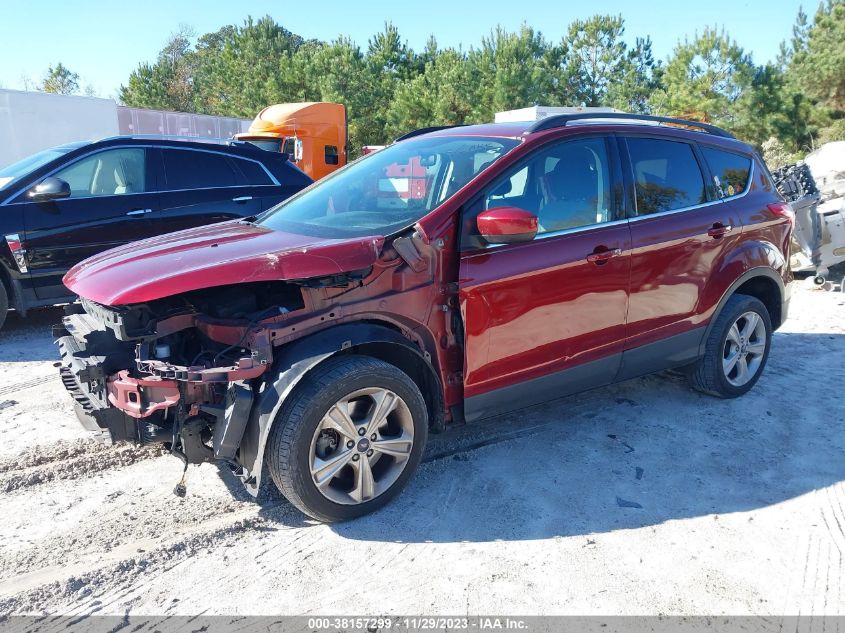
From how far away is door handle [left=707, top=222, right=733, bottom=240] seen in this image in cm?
437

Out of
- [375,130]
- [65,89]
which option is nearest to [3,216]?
[375,130]

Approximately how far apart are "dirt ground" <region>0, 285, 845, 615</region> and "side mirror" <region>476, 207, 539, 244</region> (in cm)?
133

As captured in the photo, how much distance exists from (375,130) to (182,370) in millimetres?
29830

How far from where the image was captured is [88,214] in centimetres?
631

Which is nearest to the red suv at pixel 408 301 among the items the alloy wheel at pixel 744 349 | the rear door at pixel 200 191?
the alloy wheel at pixel 744 349

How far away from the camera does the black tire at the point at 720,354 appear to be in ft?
15.0

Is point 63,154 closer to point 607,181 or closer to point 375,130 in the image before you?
point 607,181

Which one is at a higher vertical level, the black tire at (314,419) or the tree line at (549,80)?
the tree line at (549,80)

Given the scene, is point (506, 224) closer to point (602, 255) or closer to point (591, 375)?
point (602, 255)

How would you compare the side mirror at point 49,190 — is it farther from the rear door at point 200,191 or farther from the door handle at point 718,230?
the door handle at point 718,230

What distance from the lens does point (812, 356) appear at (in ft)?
19.0

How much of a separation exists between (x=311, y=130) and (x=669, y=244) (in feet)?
43.7

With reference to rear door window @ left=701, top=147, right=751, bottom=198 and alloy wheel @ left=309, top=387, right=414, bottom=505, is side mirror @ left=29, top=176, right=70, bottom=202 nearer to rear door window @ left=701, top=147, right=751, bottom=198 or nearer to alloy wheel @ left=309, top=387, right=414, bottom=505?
alloy wheel @ left=309, top=387, right=414, bottom=505

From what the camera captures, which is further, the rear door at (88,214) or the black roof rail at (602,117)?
the rear door at (88,214)
